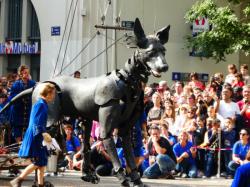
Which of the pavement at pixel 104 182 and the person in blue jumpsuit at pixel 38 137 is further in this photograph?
the pavement at pixel 104 182

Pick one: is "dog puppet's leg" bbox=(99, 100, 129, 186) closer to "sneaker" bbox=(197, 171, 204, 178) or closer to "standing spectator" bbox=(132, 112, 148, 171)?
"standing spectator" bbox=(132, 112, 148, 171)

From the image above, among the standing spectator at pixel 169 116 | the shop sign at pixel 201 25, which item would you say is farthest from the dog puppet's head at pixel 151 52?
the shop sign at pixel 201 25

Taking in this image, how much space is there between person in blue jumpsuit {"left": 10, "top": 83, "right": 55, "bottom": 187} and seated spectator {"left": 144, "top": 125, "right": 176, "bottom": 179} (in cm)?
469

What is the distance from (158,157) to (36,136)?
519 cm

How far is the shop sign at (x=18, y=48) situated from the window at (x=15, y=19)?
42 centimetres

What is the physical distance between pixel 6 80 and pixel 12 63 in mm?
9789

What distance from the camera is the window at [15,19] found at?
102ft

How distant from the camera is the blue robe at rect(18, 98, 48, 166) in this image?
436 inches

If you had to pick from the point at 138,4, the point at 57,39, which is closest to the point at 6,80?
the point at 57,39

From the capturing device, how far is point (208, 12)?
2347 cm

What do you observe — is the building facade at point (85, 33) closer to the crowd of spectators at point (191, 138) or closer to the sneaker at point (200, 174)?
the crowd of spectators at point (191, 138)

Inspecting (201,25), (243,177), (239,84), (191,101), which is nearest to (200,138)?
(191,101)

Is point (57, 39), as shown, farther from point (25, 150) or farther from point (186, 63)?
point (25, 150)

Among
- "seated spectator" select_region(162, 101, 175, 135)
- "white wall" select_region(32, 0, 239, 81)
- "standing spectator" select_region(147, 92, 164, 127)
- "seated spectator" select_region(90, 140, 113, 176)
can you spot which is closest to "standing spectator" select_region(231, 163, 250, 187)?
"seated spectator" select_region(90, 140, 113, 176)
